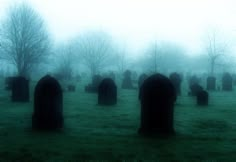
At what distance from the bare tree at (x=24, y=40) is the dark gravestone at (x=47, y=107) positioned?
3045cm

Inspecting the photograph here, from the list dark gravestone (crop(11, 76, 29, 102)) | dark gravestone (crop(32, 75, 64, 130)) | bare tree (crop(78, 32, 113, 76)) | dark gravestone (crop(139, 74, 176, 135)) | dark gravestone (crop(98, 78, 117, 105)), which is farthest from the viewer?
bare tree (crop(78, 32, 113, 76))

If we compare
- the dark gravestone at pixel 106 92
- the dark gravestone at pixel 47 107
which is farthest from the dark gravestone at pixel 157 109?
the dark gravestone at pixel 106 92

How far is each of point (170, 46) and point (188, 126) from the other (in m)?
93.3

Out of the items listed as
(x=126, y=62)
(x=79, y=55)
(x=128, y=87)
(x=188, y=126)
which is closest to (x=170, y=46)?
(x=126, y=62)

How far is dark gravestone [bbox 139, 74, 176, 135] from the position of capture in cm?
993

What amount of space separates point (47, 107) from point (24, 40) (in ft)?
115

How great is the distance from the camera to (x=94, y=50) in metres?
68.8

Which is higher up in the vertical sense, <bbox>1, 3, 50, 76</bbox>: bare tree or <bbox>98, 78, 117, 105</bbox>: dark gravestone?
<bbox>1, 3, 50, 76</bbox>: bare tree

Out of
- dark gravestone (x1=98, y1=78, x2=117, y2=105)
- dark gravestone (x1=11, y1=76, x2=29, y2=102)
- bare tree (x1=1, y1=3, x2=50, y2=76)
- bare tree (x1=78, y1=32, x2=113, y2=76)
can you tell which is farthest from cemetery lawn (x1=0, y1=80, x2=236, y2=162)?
bare tree (x1=78, y1=32, x2=113, y2=76)

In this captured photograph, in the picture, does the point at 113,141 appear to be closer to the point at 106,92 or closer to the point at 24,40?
the point at 106,92

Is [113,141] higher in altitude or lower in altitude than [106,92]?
lower

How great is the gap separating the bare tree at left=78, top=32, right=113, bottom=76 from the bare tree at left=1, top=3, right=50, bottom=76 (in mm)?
18822

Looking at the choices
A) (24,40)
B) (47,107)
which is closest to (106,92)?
(47,107)

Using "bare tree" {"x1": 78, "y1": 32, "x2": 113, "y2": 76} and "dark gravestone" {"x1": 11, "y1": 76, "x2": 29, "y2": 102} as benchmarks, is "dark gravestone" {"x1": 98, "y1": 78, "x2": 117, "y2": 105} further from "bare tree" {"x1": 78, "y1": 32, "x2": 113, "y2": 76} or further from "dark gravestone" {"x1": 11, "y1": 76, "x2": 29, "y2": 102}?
"bare tree" {"x1": 78, "y1": 32, "x2": 113, "y2": 76}
